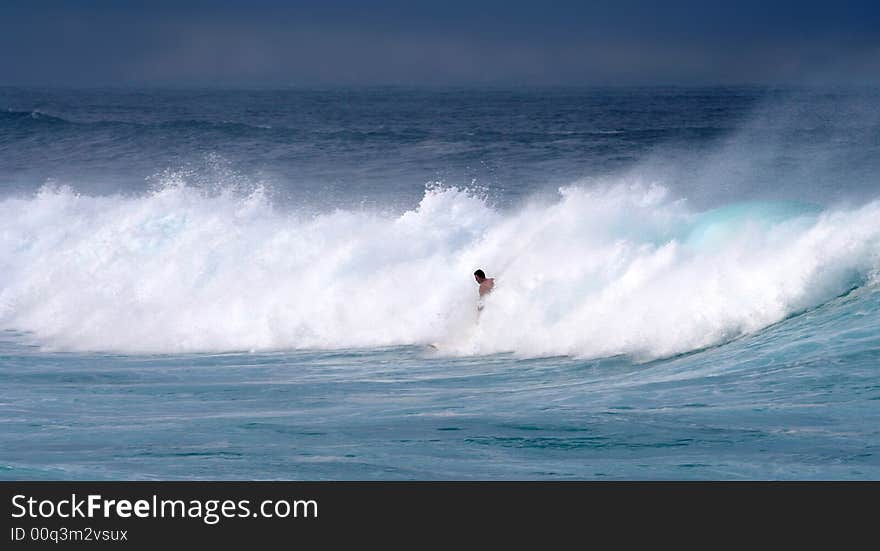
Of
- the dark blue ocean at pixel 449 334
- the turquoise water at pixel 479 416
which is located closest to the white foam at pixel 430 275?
the dark blue ocean at pixel 449 334

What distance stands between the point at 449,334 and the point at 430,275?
8.13 feet

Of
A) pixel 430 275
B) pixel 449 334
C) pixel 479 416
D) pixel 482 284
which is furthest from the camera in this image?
pixel 430 275

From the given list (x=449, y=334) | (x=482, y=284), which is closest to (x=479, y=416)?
(x=449, y=334)

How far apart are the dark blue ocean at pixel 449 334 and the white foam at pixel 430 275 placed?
0.05 metres

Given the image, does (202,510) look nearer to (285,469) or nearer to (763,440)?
(285,469)

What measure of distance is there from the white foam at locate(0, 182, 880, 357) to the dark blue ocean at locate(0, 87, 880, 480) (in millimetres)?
47

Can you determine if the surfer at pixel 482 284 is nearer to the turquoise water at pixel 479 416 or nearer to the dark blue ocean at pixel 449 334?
the dark blue ocean at pixel 449 334

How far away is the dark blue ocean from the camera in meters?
8.70

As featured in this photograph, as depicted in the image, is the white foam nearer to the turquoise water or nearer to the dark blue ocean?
the dark blue ocean

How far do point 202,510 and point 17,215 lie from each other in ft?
71.4

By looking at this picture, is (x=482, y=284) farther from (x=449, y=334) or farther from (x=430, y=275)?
(x=430, y=275)

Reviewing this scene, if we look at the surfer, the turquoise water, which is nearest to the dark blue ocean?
the turquoise water

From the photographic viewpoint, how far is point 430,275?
57.9 ft

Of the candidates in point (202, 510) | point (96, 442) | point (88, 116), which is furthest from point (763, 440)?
point (88, 116)
